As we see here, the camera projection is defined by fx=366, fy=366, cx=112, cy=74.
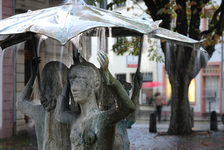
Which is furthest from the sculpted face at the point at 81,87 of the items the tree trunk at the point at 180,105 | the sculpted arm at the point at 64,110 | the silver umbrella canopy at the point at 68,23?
the tree trunk at the point at 180,105

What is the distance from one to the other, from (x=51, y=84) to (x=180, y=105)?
10146 mm

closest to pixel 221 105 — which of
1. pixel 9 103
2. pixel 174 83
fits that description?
pixel 174 83

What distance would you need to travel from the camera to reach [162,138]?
41.3 ft

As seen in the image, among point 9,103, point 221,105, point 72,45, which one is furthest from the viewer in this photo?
point 221,105

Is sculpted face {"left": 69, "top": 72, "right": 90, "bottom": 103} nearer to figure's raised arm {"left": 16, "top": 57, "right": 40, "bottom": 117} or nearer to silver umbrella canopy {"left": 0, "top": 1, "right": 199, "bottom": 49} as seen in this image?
silver umbrella canopy {"left": 0, "top": 1, "right": 199, "bottom": 49}

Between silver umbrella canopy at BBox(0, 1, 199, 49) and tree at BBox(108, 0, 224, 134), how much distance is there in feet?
28.2

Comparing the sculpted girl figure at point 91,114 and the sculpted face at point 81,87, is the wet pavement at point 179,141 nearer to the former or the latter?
the sculpted girl figure at point 91,114

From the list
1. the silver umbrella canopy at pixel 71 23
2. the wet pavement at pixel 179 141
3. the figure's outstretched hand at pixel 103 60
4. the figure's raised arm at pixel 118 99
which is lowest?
the wet pavement at pixel 179 141

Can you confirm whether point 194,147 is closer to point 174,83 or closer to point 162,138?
point 162,138

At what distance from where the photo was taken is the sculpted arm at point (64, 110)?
3.06 meters

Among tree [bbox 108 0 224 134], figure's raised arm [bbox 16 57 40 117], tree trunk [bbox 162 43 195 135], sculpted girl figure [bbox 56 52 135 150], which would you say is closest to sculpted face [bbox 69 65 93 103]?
sculpted girl figure [bbox 56 52 135 150]

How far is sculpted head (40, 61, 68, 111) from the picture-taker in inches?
130

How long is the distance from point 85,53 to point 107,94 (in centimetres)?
99

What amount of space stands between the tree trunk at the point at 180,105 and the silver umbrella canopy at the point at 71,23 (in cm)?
1000
